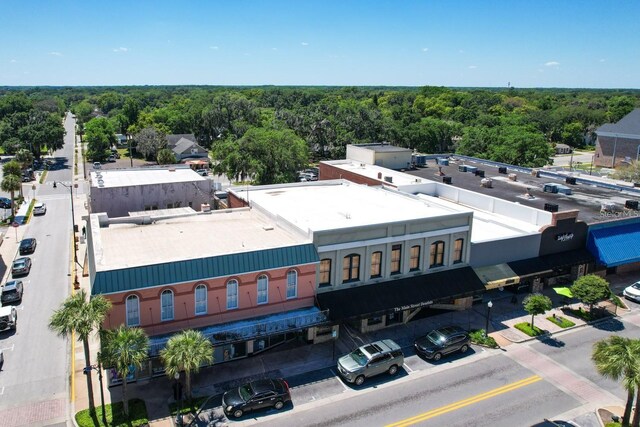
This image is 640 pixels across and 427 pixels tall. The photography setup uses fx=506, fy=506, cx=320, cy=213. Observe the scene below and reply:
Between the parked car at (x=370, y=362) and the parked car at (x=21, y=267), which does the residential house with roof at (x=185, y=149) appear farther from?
the parked car at (x=370, y=362)

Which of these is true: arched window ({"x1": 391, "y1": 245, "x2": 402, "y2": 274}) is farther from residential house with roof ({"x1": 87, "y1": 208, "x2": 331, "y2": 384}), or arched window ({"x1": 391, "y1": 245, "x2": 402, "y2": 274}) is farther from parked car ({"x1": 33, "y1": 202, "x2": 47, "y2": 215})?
parked car ({"x1": 33, "y1": 202, "x2": 47, "y2": 215})

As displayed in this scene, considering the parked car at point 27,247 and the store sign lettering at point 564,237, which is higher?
the store sign lettering at point 564,237

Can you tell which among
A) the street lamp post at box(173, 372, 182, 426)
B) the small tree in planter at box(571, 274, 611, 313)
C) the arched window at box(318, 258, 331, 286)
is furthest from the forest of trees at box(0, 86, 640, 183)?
the street lamp post at box(173, 372, 182, 426)

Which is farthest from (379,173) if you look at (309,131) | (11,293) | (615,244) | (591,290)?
(309,131)

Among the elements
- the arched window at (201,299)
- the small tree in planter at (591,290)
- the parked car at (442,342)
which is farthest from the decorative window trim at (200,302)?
the small tree in planter at (591,290)

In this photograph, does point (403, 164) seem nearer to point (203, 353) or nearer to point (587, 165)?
point (203, 353)

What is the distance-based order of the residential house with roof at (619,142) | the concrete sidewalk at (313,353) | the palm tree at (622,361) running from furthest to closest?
the residential house with roof at (619,142) < the concrete sidewalk at (313,353) < the palm tree at (622,361)

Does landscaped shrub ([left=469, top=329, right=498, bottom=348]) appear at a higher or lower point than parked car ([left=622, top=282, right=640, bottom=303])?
lower
